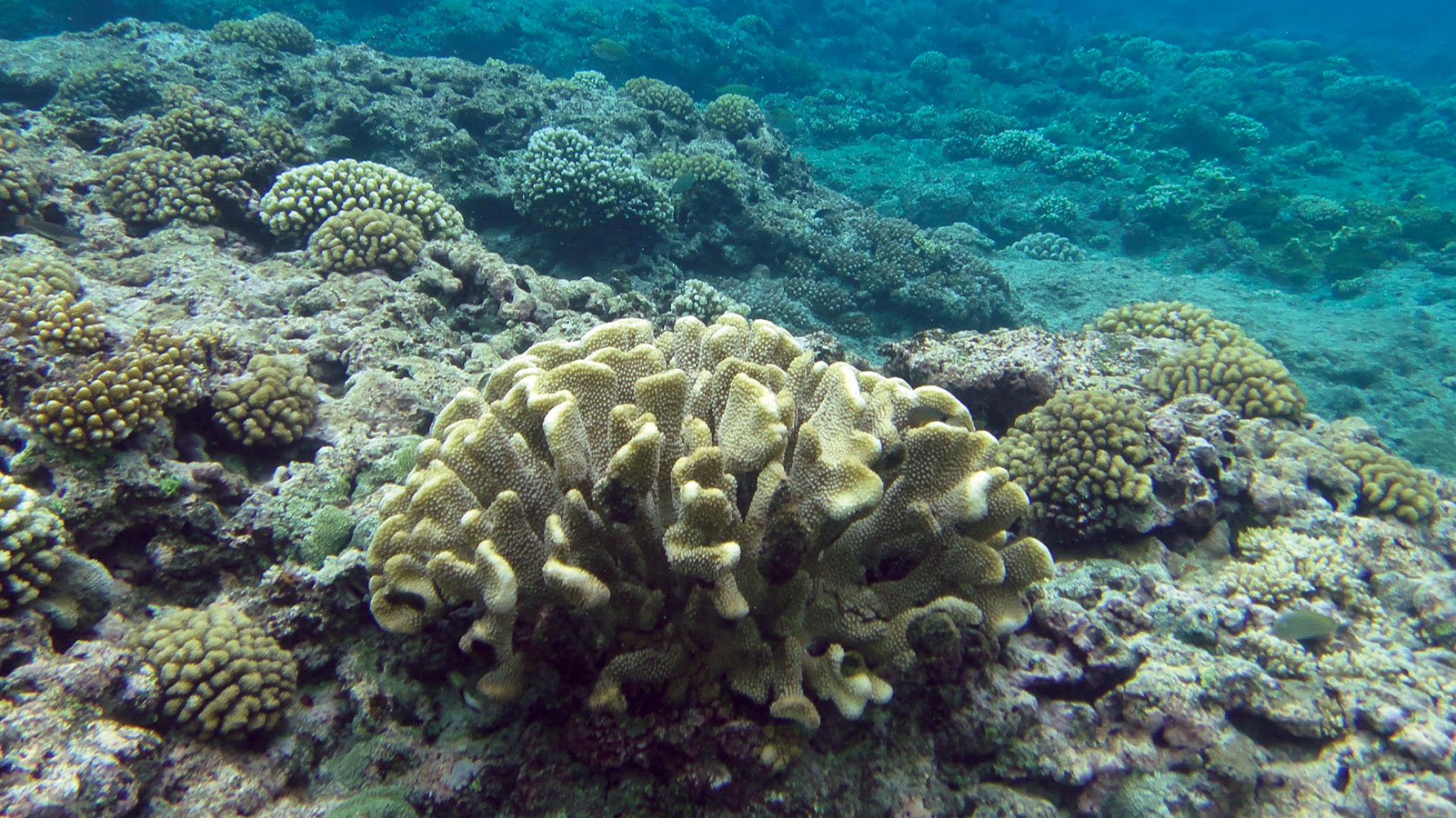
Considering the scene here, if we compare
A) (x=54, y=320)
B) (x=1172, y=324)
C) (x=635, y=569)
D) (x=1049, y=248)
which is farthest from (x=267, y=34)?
(x=1049, y=248)

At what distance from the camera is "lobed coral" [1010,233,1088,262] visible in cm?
1489

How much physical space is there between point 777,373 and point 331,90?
415 inches

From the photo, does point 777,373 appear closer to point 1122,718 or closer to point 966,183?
point 1122,718

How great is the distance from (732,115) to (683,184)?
12.3 feet

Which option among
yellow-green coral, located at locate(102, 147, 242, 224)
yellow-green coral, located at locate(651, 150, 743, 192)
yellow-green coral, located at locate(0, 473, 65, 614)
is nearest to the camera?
yellow-green coral, located at locate(0, 473, 65, 614)

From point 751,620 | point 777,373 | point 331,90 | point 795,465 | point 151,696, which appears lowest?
point 151,696

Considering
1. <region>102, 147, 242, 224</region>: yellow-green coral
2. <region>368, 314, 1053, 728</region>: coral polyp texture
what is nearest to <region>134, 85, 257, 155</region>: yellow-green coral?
<region>102, 147, 242, 224</region>: yellow-green coral

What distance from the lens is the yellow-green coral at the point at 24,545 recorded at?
2.51m

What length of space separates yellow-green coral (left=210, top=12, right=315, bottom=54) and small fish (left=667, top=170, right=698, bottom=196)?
7749 mm

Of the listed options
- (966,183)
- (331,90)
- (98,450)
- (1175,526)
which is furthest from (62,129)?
(966,183)

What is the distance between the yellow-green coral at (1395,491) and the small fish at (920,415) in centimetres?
431

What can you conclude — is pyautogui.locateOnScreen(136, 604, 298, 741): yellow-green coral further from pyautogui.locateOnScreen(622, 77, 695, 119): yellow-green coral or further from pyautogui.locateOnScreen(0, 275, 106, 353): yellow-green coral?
pyautogui.locateOnScreen(622, 77, 695, 119): yellow-green coral

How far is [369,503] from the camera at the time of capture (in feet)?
10.6

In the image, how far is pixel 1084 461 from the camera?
430 centimetres
